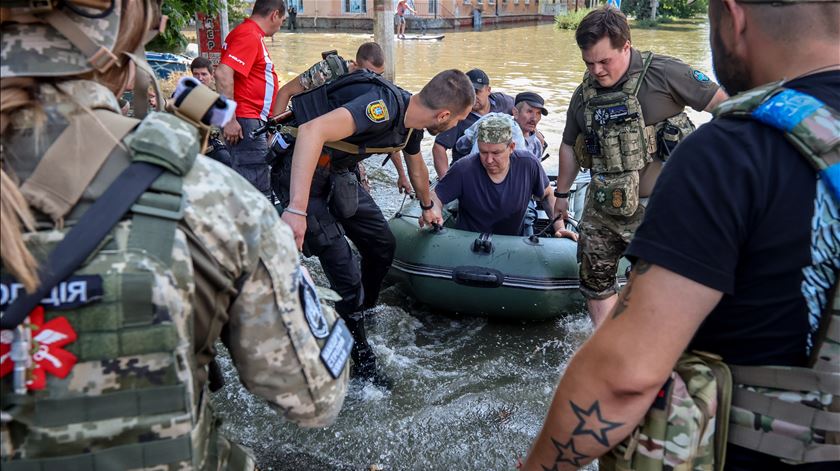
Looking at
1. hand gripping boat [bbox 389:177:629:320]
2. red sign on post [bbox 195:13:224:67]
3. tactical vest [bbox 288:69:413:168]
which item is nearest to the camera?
tactical vest [bbox 288:69:413:168]

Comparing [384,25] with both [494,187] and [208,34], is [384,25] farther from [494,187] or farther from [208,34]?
[494,187]

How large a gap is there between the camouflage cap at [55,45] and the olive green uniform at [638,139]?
9.63ft

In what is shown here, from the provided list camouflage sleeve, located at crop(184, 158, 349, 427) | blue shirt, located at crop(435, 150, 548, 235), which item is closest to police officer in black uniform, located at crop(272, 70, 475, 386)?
blue shirt, located at crop(435, 150, 548, 235)

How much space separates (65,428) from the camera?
3.36 feet

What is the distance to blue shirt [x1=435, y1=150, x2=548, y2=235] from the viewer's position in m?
4.70

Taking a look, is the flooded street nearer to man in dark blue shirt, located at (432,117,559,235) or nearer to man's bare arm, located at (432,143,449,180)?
man in dark blue shirt, located at (432,117,559,235)

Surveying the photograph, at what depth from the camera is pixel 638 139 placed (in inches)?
137

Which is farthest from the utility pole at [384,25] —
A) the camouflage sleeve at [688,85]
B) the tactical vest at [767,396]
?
the tactical vest at [767,396]

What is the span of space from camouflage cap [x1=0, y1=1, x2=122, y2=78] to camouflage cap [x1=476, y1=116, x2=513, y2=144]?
3577 millimetres

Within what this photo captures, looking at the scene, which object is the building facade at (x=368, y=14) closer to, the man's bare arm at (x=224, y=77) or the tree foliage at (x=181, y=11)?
the tree foliage at (x=181, y=11)

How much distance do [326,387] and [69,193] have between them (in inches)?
23.4

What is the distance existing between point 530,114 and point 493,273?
2232 mm

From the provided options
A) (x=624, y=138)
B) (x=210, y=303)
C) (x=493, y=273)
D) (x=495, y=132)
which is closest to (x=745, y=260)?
(x=210, y=303)

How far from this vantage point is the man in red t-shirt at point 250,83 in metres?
5.07
